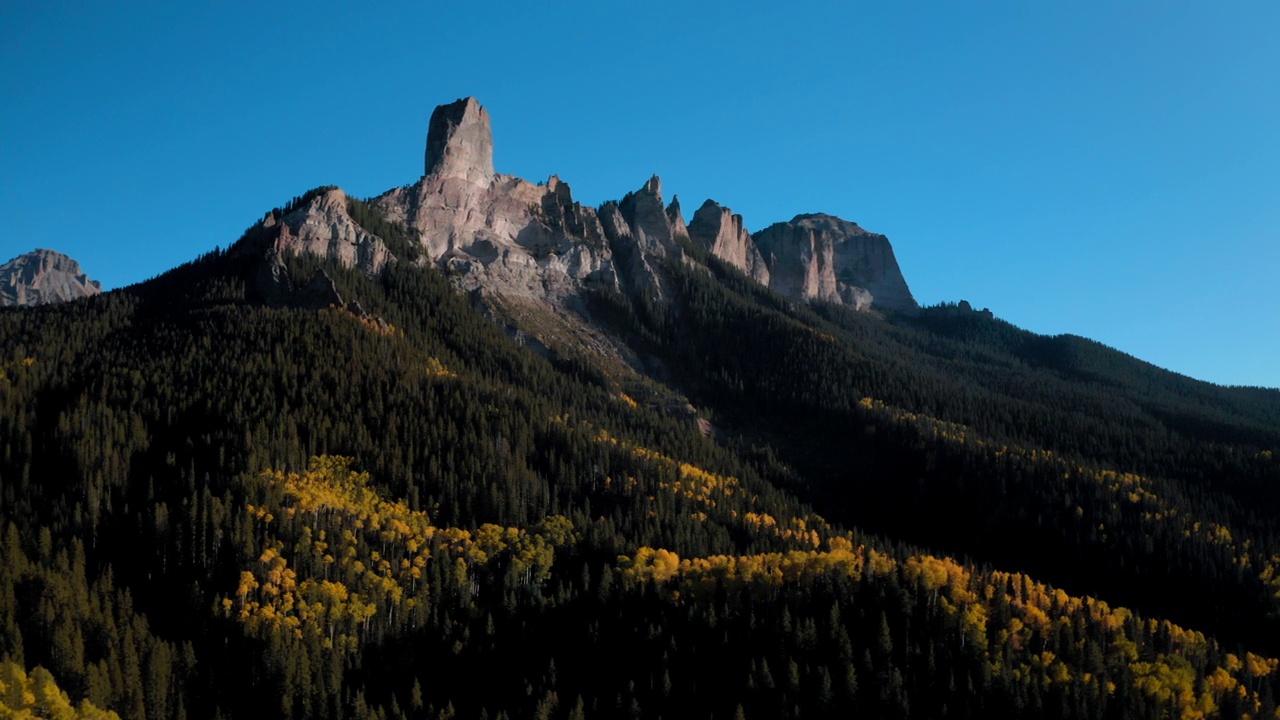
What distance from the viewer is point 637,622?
120312 mm

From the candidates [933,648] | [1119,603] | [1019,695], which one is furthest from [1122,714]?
[1119,603]

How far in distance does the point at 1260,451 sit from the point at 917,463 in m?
67.6

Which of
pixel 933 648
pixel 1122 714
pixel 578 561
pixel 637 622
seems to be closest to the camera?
pixel 1122 714

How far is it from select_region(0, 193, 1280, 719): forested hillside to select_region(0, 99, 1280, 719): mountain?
0.49 m

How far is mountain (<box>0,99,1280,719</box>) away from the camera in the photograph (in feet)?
343

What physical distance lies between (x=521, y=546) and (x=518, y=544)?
1.68 feet

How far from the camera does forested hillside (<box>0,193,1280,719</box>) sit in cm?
10450

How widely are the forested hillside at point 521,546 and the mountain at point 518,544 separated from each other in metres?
0.49

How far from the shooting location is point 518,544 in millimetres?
134250

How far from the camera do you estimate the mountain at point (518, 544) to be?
343 feet

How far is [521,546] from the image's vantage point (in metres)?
134

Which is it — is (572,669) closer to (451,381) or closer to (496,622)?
(496,622)

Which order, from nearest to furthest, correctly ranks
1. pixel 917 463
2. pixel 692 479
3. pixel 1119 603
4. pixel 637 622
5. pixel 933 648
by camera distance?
pixel 933 648 < pixel 637 622 < pixel 1119 603 < pixel 692 479 < pixel 917 463

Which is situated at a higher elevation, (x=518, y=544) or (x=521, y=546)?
(x=518, y=544)
